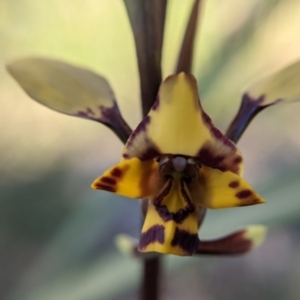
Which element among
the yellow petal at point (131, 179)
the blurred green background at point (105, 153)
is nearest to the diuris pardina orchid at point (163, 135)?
the yellow petal at point (131, 179)

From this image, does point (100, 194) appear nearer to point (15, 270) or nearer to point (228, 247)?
point (15, 270)

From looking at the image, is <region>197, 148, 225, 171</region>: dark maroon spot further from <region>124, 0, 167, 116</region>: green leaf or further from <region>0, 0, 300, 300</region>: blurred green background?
<region>0, 0, 300, 300</region>: blurred green background

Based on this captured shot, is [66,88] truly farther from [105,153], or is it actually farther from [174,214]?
[105,153]

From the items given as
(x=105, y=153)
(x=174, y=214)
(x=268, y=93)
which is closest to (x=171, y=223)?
(x=174, y=214)

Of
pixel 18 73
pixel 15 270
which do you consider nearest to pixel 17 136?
pixel 15 270

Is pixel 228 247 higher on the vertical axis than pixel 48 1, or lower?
lower

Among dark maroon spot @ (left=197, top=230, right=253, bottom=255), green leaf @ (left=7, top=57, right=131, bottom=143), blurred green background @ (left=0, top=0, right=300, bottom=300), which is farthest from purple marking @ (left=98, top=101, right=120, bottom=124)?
blurred green background @ (left=0, top=0, right=300, bottom=300)

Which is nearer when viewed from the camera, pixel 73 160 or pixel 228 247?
pixel 228 247
